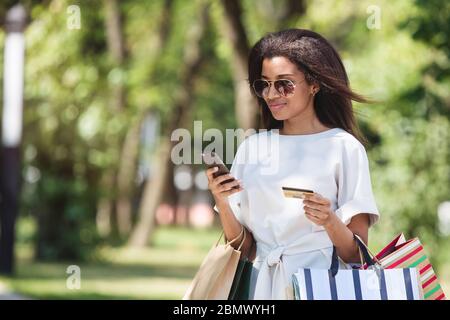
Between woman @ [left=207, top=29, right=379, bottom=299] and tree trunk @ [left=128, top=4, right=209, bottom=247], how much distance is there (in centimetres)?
1719

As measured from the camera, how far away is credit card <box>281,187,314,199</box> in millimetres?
3084

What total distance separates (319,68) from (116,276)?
12.2 meters

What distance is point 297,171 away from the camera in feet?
11.0

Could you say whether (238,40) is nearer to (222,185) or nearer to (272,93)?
(272,93)

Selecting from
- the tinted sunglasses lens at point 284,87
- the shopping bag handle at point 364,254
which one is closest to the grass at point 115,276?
the tinted sunglasses lens at point 284,87

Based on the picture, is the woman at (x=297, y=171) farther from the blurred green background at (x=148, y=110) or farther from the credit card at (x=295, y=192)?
the blurred green background at (x=148, y=110)

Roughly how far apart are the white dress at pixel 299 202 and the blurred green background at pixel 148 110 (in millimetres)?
5457

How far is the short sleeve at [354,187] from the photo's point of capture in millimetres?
3268

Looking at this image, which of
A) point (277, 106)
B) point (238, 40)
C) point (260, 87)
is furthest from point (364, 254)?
point (238, 40)

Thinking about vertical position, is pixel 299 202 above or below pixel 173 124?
below

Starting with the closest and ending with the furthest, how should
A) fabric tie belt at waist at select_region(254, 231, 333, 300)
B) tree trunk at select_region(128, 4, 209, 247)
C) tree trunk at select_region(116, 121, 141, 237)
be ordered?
fabric tie belt at waist at select_region(254, 231, 333, 300) < tree trunk at select_region(128, 4, 209, 247) < tree trunk at select_region(116, 121, 141, 237)

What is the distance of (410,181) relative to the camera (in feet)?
45.1

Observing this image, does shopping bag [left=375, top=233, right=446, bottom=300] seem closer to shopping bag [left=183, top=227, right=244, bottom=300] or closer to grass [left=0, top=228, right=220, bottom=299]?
shopping bag [left=183, top=227, right=244, bottom=300]

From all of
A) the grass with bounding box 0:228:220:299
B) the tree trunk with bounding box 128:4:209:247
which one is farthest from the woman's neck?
the tree trunk with bounding box 128:4:209:247
